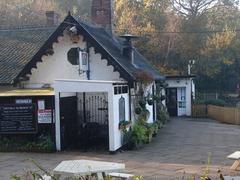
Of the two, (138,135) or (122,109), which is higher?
(122,109)

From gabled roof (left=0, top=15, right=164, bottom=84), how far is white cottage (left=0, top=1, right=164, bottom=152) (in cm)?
4

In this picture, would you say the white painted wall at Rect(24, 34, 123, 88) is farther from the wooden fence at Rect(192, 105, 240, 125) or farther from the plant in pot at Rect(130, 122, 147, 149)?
the wooden fence at Rect(192, 105, 240, 125)

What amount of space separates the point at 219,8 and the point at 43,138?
3573 centimetres

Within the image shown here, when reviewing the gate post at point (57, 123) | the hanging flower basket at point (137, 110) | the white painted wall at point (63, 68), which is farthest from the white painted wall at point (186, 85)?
the gate post at point (57, 123)

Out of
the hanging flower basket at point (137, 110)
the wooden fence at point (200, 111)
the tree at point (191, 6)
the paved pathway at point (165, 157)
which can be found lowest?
the wooden fence at point (200, 111)

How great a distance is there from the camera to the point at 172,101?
31969 millimetres

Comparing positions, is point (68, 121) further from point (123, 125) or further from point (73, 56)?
point (73, 56)

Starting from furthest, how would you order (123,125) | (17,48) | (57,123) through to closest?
(17,48)
(123,125)
(57,123)

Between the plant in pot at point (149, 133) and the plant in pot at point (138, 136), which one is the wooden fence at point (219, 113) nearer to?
the plant in pot at point (149, 133)

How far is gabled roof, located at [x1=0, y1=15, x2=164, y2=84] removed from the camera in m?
17.1

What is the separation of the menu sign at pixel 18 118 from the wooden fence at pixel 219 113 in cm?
1671

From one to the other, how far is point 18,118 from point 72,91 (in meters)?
2.37

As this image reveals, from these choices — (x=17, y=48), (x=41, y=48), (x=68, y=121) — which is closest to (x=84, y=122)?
(x=68, y=121)

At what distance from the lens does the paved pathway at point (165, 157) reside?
11.7 meters
